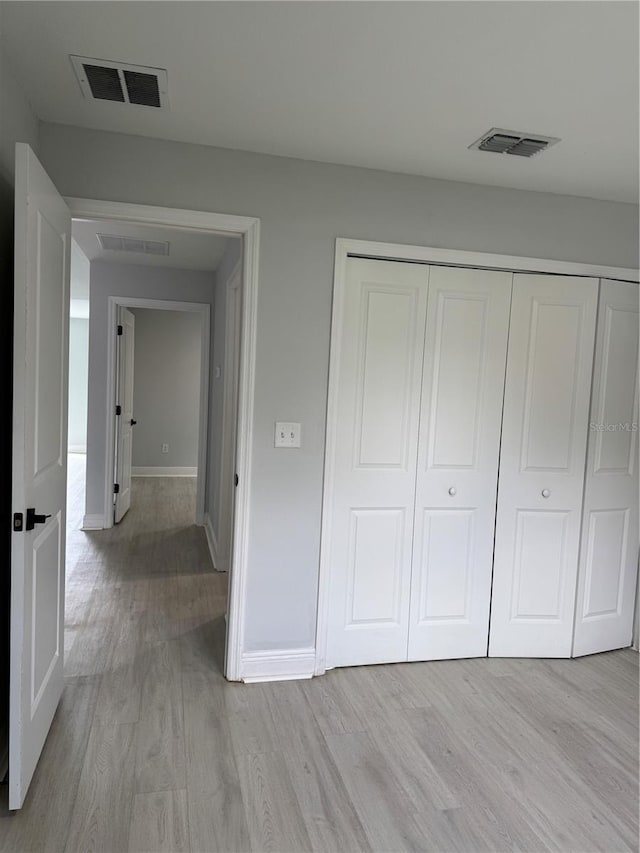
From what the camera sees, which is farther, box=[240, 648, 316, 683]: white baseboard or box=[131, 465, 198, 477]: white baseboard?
box=[131, 465, 198, 477]: white baseboard

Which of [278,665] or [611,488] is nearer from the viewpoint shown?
[278,665]

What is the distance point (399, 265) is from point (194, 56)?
1.32 meters

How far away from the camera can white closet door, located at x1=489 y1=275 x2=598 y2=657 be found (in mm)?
3033

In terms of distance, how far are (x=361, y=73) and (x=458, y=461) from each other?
1819mm

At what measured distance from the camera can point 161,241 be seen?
432cm

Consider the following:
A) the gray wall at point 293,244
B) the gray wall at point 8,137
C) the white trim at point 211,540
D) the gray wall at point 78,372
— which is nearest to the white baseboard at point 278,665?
the gray wall at point 293,244

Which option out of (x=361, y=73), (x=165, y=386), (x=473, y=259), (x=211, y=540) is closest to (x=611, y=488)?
(x=473, y=259)

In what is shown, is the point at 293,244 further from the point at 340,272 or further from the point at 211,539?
the point at 211,539

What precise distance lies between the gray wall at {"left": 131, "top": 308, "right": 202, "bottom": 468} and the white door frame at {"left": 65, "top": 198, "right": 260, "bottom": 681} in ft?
17.1

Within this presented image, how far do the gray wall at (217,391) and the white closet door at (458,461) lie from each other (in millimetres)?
1786

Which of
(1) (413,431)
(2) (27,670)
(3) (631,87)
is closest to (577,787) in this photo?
(1) (413,431)

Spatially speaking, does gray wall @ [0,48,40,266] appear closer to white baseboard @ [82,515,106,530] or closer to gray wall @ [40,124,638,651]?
gray wall @ [40,124,638,651]

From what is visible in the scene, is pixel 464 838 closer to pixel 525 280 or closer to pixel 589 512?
pixel 589 512

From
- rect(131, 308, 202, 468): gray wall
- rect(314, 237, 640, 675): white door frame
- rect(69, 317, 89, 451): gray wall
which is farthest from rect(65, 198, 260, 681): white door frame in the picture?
rect(69, 317, 89, 451): gray wall
